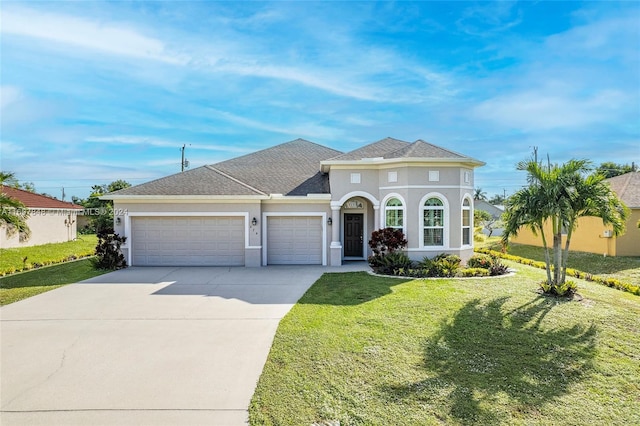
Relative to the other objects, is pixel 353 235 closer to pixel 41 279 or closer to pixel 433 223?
pixel 433 223

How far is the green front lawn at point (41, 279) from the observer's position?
1068 centimetres

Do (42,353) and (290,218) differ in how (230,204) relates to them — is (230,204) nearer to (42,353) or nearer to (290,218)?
(290,218)

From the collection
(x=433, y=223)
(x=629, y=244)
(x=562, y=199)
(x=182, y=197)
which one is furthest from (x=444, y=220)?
(x=629, y=244)

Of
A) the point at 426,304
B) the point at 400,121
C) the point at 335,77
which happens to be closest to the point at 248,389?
the point at 426,304

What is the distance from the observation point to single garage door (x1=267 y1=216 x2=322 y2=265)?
52.7 feet

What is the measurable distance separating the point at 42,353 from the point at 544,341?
9.37m

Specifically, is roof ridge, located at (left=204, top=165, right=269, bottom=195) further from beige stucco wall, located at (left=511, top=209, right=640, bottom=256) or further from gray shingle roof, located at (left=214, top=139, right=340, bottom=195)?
beige stucco wall, located at (left=511, top=209, right=640, bottom=256)

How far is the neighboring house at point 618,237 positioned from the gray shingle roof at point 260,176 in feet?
38.4

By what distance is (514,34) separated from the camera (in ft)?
44.8

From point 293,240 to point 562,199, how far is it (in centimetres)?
1031

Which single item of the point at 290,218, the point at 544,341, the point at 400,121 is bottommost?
the point at 544,341

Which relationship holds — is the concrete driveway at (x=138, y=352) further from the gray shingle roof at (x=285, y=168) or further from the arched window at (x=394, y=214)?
the gray shingle roof at (x=285, y=168)

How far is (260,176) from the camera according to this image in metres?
18.6

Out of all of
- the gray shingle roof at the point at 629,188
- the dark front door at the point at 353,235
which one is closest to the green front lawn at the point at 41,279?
the dark front door at the point at 353,235
